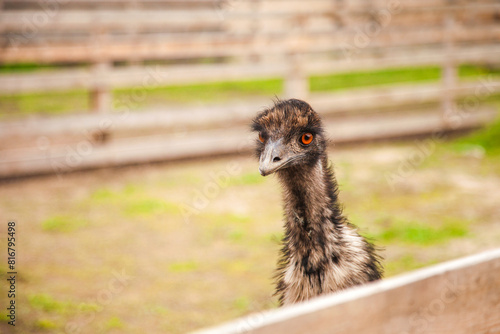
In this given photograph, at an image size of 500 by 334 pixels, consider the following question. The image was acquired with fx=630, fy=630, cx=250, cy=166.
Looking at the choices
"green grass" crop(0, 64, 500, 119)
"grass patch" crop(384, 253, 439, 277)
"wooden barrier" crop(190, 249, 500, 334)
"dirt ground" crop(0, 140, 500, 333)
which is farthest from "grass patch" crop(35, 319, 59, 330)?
"green grass" crop(0, 64, 500, 119)

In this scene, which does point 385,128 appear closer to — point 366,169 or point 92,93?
point 366,169

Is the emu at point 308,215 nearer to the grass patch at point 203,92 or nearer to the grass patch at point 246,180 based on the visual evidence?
the grass patch at point 246,180

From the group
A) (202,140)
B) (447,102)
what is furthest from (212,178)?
(447,102)

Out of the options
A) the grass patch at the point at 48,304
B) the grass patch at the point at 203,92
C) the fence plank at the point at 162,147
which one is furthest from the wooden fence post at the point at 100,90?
the grass patch at the point at 48,304

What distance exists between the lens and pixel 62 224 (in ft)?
18.4

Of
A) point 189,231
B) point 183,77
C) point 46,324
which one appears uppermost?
point 183,77

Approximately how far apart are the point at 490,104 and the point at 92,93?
268 inches

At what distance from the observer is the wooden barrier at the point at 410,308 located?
137cm

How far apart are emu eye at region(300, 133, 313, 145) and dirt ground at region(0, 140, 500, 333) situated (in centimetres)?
134

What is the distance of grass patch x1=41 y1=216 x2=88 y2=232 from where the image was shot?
5.51 m

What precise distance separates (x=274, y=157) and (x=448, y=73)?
7708 millimetres

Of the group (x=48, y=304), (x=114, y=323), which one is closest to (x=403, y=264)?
(x=114, y=323)

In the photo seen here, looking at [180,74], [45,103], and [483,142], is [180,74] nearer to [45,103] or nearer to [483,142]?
[45,103]

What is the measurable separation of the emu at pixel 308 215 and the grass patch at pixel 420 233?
2689mm
